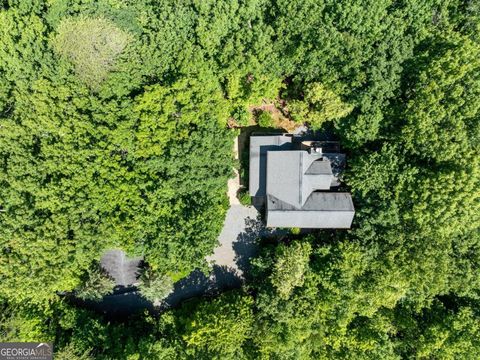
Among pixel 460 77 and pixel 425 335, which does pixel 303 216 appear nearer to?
pixel 425 335

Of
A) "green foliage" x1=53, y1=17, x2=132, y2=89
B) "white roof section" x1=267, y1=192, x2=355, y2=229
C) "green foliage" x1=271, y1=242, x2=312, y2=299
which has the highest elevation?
"green foliage" x1=53, y1=17, x2=132, y2=89

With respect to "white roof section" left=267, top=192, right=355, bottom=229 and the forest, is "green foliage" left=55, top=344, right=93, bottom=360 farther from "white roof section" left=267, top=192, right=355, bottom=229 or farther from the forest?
"white roof section" left=267, top=192, right=355, bottom=229

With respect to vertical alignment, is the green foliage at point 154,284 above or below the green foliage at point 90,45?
below

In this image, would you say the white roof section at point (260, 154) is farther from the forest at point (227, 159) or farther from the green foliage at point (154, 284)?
the green foliage at point (154, 284)

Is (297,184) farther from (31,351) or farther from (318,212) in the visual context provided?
(31,351)

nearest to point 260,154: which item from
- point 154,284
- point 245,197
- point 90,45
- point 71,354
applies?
point 245,197

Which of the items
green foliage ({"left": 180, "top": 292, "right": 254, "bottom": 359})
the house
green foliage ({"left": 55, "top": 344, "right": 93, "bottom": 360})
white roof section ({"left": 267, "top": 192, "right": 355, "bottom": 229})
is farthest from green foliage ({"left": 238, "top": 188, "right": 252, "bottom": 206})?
green foliage ({"left": 55, "top": 344, "right": 93, "bottom": 360})

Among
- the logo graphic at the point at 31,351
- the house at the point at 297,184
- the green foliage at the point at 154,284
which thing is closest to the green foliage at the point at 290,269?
the house at the point at 297,184
